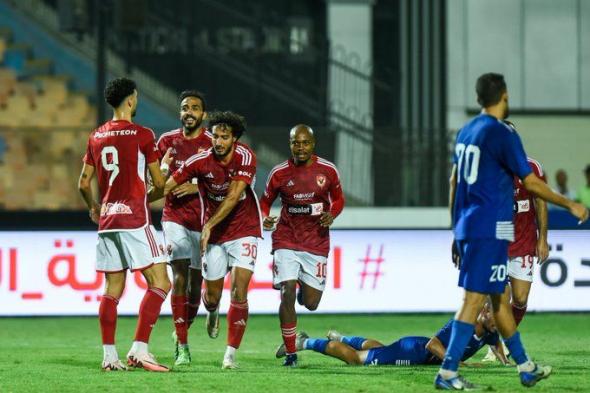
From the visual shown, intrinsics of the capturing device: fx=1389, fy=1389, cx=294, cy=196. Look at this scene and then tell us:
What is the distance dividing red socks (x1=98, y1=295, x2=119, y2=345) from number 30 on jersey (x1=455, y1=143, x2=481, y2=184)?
292 cm

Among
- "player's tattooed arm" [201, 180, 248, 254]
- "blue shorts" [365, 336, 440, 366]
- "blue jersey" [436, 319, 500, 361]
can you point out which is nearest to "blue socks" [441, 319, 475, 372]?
"blue jersey" [436, 319, 500, 361]

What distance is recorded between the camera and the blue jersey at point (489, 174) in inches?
352

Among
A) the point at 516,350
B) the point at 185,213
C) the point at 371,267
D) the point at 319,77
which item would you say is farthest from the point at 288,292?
the point at 319,77

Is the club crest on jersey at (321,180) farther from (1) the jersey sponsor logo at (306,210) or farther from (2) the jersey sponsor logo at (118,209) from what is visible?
(2) the jersey sponsor logo at (118,209)

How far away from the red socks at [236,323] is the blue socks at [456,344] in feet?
7.81

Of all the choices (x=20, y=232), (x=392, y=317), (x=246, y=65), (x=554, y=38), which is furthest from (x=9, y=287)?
(x=554, y=38)

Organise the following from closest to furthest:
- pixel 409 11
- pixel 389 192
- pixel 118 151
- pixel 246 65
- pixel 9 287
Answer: pixel 118 151 → pixel 9 287 → pixel 389 192 → pixel 246 65 → pixel 409 11

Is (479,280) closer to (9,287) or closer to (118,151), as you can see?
(118,151)

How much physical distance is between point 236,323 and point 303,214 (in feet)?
4.12

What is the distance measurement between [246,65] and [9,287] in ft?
19.9

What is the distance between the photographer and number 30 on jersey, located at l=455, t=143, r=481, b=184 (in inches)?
354

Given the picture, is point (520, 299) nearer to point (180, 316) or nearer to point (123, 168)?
point (180, 316)

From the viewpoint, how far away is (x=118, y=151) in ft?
33.9

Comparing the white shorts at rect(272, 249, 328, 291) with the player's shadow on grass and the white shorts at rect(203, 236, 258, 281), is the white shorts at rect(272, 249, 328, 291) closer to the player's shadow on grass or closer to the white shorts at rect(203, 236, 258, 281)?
the white shorts at rect(203, 236, 258, 281)
